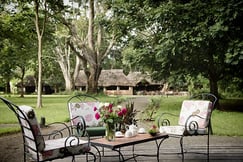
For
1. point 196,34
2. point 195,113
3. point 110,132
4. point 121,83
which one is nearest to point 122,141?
point 110,132

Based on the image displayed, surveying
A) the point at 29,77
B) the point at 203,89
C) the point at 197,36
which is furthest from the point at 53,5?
the point at 29,77

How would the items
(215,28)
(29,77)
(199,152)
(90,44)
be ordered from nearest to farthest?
1. (199,152)
2. (215,28)
3. (90,44)
4. (29,77)

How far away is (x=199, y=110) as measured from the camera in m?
5.01

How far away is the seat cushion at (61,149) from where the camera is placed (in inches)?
131

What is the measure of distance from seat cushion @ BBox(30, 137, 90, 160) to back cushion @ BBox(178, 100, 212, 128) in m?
2.13

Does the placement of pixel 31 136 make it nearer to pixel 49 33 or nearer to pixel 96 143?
pixel 96 143

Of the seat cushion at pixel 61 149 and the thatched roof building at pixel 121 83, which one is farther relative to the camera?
the thatched roof building at pixel 121 83

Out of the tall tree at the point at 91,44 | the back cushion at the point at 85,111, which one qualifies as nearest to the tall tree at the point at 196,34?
the back cushion at the point at 85,111

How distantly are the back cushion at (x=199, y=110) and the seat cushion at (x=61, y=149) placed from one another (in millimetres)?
2127

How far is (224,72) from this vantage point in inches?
535

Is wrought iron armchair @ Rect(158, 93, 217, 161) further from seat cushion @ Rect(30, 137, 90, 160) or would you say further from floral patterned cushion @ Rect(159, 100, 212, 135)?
seat cushion @ Rect(30, 137, 90, 160)

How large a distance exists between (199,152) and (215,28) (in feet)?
18.1

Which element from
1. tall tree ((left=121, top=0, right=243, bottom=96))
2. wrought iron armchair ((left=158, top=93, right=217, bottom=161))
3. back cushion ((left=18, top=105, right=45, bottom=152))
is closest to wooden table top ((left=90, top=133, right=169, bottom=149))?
wrought iron armchair ((left=158, top=93, right=217, bottom=161))

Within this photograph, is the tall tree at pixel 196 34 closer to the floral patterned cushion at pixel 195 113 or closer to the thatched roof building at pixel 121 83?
the floral patterned cushion at pixel 195 113
